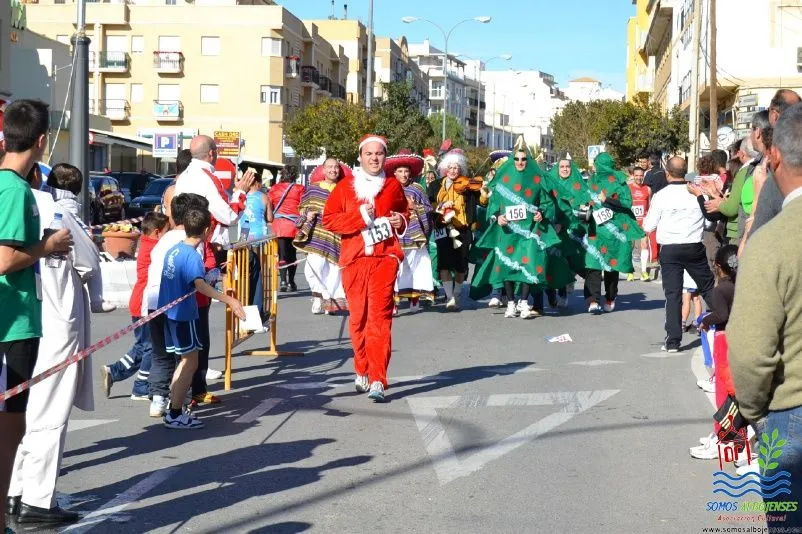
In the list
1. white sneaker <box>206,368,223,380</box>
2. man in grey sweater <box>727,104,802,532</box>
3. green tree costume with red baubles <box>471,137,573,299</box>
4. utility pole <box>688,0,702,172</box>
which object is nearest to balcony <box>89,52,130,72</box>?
utility pole <box>688,0,702,172</box>

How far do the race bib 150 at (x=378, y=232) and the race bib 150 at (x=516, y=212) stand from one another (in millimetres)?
6396

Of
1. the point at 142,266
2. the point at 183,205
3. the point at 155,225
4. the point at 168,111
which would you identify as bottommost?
the point at 142,266

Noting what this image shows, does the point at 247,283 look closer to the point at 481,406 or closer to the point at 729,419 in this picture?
the point at 481,406

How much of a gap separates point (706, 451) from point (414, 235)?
8545mm

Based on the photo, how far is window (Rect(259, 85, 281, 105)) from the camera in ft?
250

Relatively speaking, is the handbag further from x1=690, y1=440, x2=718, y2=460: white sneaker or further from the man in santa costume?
the man in santa costume

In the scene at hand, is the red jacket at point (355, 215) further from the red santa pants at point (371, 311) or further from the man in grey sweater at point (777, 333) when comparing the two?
the man in grey sweater at point (777, 333)

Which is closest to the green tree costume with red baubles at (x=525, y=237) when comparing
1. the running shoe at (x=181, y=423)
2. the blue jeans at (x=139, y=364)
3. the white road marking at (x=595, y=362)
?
the white road marking at (x=595, y=362)

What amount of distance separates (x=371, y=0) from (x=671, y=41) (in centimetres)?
1944

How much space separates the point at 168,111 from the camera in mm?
75188

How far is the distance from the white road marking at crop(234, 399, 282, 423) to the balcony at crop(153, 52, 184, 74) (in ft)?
222

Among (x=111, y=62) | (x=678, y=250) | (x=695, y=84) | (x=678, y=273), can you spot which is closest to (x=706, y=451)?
(x=678, y=273)

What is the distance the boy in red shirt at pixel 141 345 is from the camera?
31.5 feet

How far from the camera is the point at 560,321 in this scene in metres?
15.8
